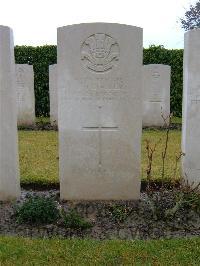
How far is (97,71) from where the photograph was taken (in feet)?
17.1

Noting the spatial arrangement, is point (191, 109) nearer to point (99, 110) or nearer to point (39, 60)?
point (99, 110)

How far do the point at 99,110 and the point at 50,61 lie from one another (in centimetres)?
1192

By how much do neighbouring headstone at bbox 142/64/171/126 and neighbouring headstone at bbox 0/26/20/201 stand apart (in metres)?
7.83

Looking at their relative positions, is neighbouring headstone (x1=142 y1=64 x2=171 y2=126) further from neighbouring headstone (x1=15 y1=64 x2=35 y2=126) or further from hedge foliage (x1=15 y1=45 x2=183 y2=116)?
hedge foliage (x1=15 y1=45 x2=183 y2=116)

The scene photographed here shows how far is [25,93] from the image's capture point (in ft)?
42.3

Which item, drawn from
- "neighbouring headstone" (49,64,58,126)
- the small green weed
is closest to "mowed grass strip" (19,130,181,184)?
"neighbouring headstone" (49,64,58,126)

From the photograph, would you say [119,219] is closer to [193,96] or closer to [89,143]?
[89,143]

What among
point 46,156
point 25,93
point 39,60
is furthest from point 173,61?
point 46,156

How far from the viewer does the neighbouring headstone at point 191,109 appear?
5375 mm

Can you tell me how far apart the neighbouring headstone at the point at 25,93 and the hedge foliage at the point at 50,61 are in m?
3.73

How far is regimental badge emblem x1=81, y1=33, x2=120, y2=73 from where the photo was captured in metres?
5.14

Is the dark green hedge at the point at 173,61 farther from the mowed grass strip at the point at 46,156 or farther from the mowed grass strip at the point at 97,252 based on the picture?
the mowed grass strip at the point at 97,252

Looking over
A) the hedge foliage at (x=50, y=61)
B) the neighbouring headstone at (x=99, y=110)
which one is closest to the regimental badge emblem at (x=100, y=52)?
the neighbouring headstone at (x=99, y=110)

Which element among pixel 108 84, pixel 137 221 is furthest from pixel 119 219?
pixel 108 84
